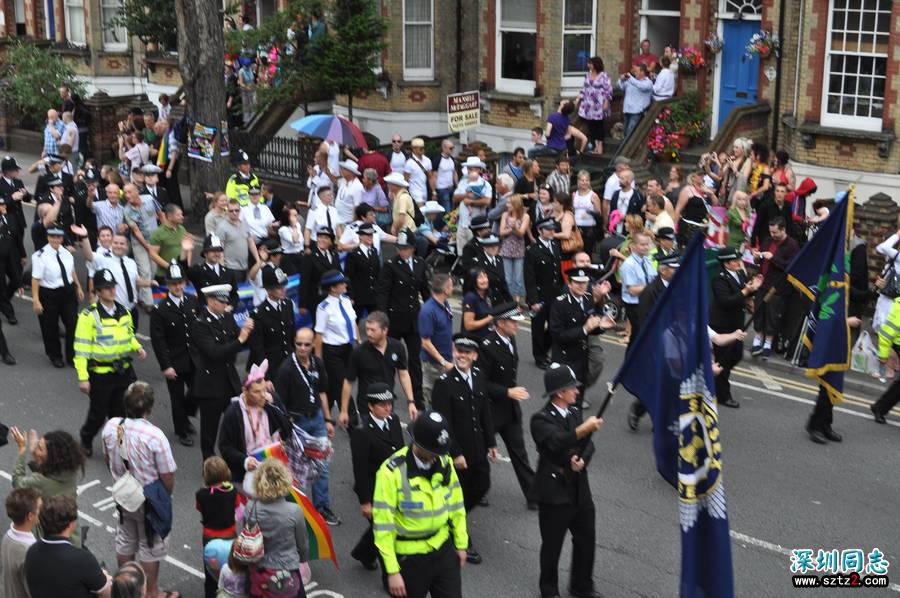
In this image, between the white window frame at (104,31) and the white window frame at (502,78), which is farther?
the white window frame at (104,31)

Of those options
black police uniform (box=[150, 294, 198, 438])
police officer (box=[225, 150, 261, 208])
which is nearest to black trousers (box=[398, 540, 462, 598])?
black police uniform (box=[150, 294, 198, 438])

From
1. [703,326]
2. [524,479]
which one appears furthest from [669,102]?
[703,326]

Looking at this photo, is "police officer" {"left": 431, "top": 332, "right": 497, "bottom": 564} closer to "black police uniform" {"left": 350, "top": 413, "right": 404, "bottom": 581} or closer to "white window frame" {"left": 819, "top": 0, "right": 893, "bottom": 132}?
"black police uniform" {"left": 350, "top": 413, "right": 404, "bottom": 581}

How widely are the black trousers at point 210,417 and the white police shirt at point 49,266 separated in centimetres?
414

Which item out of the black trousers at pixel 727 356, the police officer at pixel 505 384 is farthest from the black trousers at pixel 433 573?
the black trousers at pixel 727 356

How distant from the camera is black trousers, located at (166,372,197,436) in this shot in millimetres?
12719

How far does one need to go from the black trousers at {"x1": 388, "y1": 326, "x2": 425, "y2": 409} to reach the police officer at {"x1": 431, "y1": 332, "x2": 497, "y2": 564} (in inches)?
116

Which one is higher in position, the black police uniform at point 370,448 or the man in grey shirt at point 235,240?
the man in grey shirt at point 235,240

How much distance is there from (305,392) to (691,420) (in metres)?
3.52

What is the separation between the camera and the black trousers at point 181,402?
12719mm

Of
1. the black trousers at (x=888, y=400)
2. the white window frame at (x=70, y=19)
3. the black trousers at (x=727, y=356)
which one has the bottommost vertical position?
the black trousers at (x=888, y=400)

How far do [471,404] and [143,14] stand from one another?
1985 centimetres

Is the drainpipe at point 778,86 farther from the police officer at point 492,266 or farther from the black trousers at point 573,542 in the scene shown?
the black trousers at point 573,542

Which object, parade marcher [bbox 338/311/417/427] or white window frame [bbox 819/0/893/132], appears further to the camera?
white window frame [bbox 819/0/893/132]
